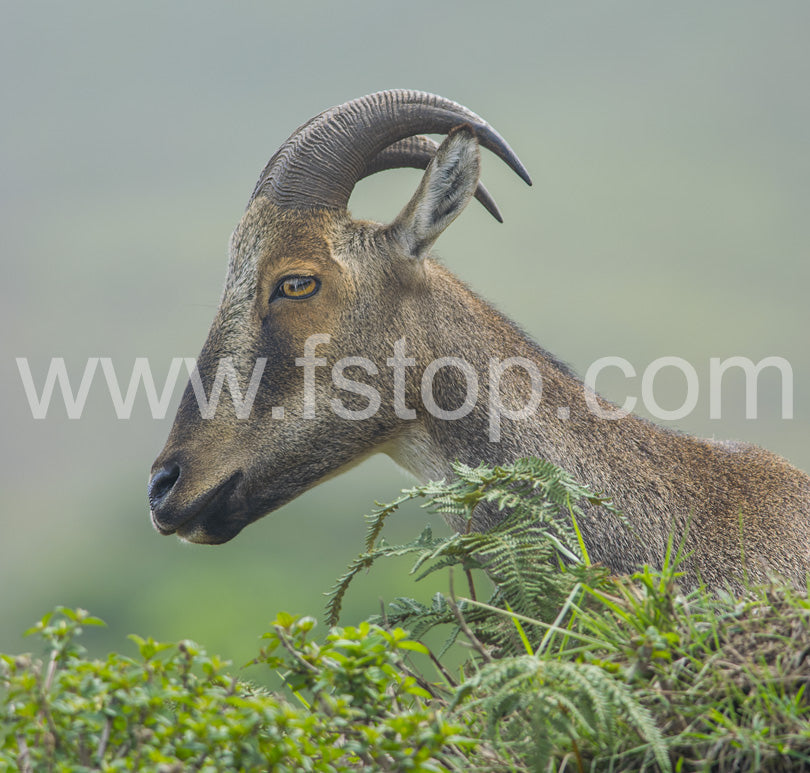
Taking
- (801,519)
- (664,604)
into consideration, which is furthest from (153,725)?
(801,519)

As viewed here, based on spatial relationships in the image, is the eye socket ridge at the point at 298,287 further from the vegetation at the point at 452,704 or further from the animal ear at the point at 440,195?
the vegetation at the point at 452,704

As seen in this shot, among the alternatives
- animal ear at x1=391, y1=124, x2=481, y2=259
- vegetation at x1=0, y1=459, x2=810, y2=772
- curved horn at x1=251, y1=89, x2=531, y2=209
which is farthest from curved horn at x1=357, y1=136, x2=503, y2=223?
vegetation at x1=0, y1=459, x2=810, y2=772

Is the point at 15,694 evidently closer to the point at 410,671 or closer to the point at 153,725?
the point at 153,725

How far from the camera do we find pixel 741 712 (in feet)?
9.26

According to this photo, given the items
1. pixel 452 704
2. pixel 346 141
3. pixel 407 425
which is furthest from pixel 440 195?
pixel 452 704

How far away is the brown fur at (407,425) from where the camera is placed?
5316 mm

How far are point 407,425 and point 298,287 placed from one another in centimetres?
106

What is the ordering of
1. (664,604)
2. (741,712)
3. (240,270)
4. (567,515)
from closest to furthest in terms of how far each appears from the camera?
(741,712), (664,604), (567,515), (240,270)

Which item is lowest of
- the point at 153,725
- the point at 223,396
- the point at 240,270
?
the point at 153,725

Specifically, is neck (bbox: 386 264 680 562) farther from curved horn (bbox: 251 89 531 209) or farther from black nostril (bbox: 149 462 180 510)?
black nostril (bbox: 149 462 180 510)

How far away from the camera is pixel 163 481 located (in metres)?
5.35

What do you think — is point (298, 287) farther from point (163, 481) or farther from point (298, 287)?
point (163, 481)

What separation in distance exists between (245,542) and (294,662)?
108 feet

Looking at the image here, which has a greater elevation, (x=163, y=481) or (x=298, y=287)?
(x=298, y=287)
